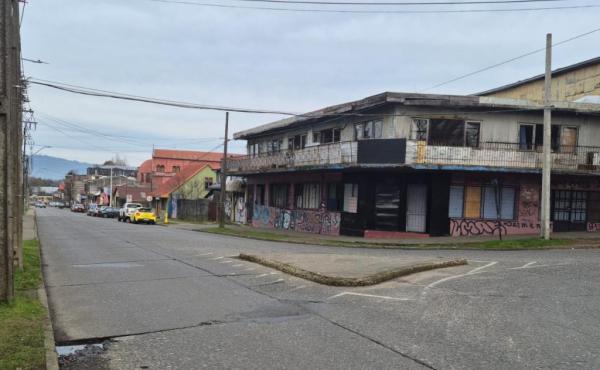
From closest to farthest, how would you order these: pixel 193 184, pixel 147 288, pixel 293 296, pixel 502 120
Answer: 1. pixel 293 296
2. pixel 147 288
3. pixel 502 120
4. pixel 193 184

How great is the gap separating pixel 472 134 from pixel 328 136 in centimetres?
899

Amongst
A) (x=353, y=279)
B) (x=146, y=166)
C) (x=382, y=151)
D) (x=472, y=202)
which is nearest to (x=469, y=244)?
(x=472, y=202)

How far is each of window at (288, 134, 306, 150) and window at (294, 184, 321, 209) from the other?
263 centimetres

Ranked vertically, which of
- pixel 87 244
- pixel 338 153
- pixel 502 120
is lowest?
pixel 87 244

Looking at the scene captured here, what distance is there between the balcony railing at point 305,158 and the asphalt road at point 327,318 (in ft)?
45.7

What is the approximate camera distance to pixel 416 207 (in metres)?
25.5

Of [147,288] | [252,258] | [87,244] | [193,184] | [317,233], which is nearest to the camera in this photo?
[147,288]

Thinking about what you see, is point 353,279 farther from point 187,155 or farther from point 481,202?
point 187,155

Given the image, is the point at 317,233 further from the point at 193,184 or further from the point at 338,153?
the point at 193,184

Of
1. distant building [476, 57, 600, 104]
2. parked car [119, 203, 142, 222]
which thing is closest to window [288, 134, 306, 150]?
distant building [476, 57, 600, 104]

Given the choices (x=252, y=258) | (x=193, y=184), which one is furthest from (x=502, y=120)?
(x=193, y=184)

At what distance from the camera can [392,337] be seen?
6.72 m

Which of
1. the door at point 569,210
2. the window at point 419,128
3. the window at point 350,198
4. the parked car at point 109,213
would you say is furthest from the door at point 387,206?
the parked car at point 109,213

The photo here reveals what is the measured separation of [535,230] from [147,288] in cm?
2143
